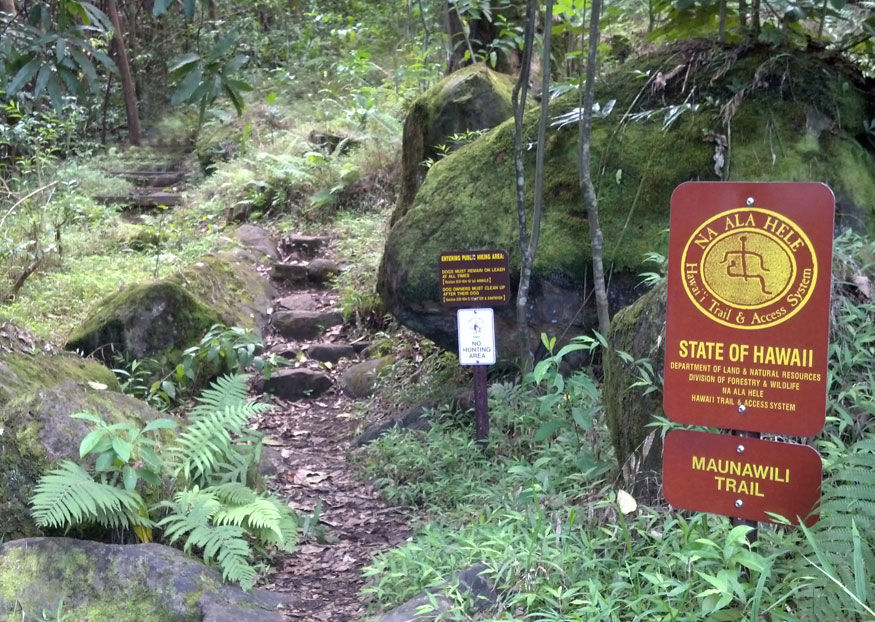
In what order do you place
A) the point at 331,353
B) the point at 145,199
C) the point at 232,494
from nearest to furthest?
the point at 232,494
the point at 331,353
the point at 145,199

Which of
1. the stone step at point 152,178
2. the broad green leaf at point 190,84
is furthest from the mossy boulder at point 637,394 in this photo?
the stone step at point 152,178

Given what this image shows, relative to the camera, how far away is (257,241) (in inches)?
405

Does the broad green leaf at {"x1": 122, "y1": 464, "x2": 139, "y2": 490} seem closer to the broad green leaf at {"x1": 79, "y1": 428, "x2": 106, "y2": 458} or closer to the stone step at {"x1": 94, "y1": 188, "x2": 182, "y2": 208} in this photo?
the broad green leaf at {"x1": 79, "y1": 428, "x2": 106, "y2": 458}

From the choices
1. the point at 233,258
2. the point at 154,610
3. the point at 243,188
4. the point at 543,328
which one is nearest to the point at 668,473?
the point at 154,610

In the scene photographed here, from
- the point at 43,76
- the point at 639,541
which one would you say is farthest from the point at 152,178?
the point at 639,541

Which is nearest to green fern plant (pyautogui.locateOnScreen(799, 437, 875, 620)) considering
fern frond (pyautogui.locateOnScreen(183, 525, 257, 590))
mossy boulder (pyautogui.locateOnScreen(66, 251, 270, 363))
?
fern frond (pyautogui.locateOnScreen(183, 525, 257, 590))

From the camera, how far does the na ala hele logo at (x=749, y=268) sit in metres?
2.20

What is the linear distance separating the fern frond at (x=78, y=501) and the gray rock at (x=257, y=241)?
6.38m

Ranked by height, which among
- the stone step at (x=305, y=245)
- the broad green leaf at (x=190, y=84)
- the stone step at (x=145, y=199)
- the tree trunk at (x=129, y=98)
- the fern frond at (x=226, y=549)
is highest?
the tree trunk at (x=129, y=98)

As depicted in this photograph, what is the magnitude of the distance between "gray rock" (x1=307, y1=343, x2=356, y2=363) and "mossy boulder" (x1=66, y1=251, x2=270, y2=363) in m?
0.64

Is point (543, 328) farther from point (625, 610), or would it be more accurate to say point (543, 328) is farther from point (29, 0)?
point (29, 0)

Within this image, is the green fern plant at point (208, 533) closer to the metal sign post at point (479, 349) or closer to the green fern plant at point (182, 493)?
the green fern plant at point (182, 493)

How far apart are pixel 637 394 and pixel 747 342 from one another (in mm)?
1148

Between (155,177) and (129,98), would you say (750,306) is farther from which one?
(129,98)
